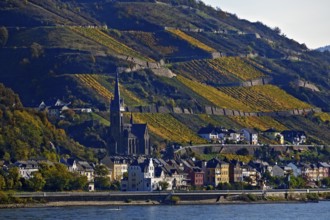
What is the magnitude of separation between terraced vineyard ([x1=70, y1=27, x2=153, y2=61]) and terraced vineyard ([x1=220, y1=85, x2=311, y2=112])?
1140 cm

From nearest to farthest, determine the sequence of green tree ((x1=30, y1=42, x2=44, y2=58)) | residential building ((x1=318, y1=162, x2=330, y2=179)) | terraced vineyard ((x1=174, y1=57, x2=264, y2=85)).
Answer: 1. residential building ((x1=318, y1=162, x2=330, y2=179))
2. green tree ((x1=30, y1=42, x2=44, y2=58))
3. terraced vineyard ((x1=174, y1=57, x2=264, y2=85))

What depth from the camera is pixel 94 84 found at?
156000 millimetres

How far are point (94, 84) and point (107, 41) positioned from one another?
70.7 ft

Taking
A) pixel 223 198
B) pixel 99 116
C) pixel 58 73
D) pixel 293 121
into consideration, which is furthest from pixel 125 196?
pixel 293 121

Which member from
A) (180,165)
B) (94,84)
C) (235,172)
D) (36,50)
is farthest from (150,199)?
(36,50)

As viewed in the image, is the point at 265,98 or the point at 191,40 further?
the point at 191,40

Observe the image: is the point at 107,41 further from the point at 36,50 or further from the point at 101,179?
the point at 101,179

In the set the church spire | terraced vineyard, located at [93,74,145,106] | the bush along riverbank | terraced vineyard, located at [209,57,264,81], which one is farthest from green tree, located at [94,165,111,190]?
terraced vineyard, located at [209,57,264,81]

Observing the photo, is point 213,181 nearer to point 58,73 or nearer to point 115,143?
point 115,143

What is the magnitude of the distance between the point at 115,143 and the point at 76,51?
3041 cm

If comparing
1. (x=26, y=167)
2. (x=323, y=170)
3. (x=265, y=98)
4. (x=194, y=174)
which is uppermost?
(x=265, y=98)

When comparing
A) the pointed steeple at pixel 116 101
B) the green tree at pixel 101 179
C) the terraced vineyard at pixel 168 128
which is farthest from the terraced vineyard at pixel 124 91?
the green tree at pixel 101 179

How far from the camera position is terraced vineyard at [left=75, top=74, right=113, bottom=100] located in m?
153

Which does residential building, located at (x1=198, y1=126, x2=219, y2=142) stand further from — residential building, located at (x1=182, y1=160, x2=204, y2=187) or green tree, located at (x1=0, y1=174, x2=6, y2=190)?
green tree, located at (x1=0, y1=174, x2=6, y2=190)
